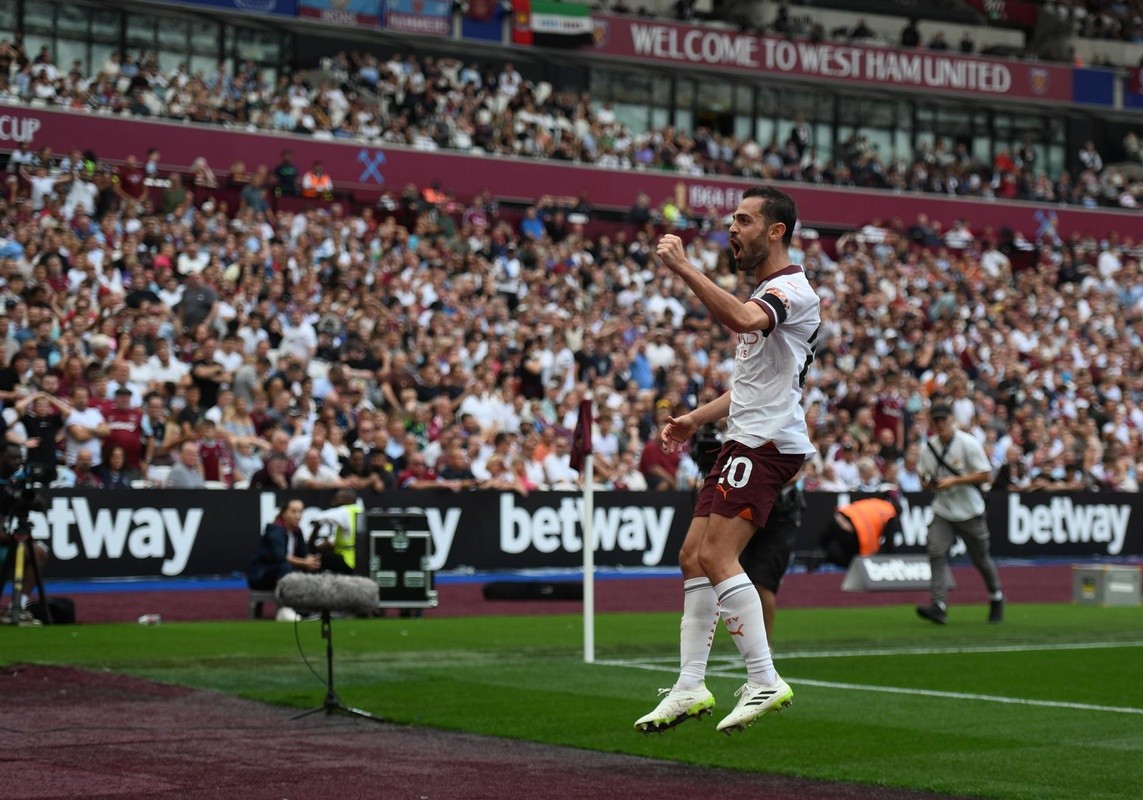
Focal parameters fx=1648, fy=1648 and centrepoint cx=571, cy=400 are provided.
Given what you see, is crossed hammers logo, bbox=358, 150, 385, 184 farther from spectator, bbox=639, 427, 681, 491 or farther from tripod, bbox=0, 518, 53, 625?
tripod, bbox=0, 518, 53, 625

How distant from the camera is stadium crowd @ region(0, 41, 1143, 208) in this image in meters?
33.0

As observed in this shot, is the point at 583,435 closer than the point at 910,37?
Yes

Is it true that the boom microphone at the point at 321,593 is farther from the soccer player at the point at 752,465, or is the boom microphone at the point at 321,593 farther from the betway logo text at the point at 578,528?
the betway logo text at the point at 578,528

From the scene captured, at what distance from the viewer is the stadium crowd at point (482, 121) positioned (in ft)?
108

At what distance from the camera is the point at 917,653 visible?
15.0 m

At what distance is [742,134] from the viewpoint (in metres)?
46.1

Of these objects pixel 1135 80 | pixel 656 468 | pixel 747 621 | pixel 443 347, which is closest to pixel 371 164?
pixel 443 347

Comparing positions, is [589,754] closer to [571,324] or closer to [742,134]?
[571,324]

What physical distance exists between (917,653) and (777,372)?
776cm

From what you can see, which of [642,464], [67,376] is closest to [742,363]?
[67,376]

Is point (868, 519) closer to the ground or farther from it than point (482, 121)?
closer to the ground

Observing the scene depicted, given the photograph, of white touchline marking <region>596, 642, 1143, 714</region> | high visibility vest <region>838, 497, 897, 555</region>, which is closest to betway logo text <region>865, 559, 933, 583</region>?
high visibility vest <region>838, 497, 897, 555</region>

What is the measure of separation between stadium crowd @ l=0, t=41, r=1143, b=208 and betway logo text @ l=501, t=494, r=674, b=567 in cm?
1162

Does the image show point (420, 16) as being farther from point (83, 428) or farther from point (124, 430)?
point (83, 428)
